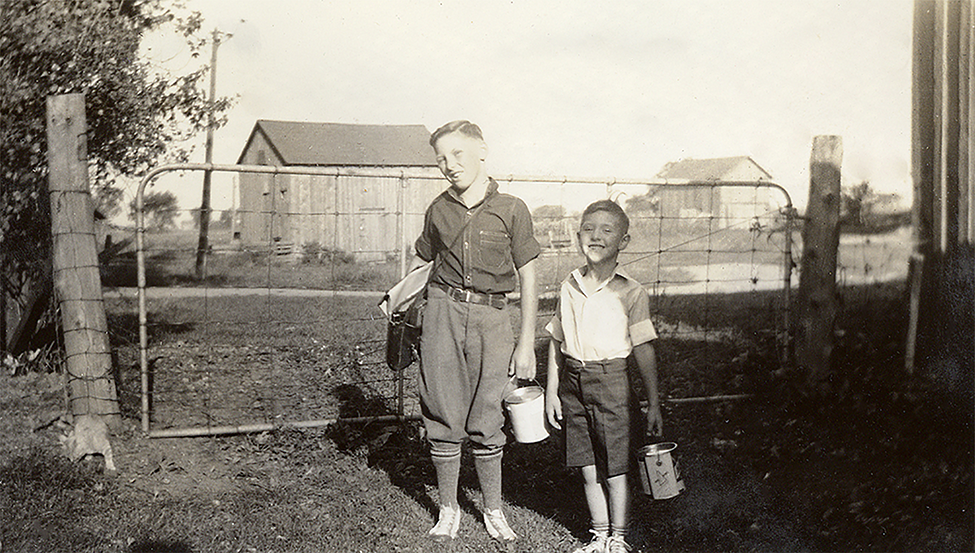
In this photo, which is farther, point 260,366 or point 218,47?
point 260,366

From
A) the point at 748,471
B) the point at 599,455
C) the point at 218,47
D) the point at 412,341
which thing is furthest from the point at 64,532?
the point at 748,471

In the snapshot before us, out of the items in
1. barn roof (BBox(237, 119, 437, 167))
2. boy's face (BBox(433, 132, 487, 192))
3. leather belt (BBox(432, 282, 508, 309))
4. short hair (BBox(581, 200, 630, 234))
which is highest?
barn roof (BBox(237, 119, 437, 167))

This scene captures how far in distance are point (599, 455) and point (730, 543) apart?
876mm

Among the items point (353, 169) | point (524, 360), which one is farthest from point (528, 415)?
point (353, 169)

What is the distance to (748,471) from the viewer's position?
161 inches

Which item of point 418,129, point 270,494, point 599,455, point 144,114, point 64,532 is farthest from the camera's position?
point 144,114

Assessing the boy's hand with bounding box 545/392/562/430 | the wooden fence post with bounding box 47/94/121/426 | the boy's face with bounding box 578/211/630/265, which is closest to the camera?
the boy's face with bounding box 578/211/630/265

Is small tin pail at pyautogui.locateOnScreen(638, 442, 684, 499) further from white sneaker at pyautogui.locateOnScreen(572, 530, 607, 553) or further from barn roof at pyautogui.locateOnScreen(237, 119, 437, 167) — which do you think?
barn roof at pyautogui.locateOnScreen(237, 119, 437, 167)

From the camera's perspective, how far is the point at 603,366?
10.1ft

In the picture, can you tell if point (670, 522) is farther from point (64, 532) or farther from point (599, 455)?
point (64, 532)

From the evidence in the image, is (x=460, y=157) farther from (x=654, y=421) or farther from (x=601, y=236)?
(x=654, y=421)

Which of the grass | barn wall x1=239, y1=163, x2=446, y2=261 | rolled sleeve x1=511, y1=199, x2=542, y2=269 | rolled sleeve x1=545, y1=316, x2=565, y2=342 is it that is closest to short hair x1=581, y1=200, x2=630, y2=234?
rolled sleeve x1=511, y1=199, x2=542, y2=269

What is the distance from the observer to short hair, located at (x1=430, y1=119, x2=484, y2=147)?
3.22 m

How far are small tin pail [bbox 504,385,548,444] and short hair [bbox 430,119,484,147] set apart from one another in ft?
4.07
